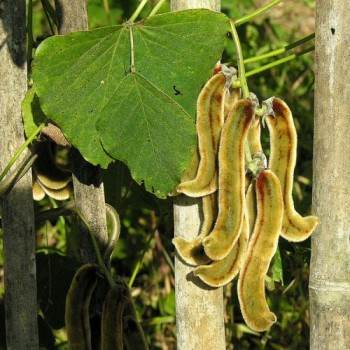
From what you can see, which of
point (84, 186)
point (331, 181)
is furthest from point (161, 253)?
point (331, 181)

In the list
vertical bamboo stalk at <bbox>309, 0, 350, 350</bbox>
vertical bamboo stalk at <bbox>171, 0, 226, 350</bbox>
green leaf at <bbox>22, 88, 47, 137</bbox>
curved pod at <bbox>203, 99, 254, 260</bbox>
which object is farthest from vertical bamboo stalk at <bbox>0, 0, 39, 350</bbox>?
vertical bamboo stalk at <bbox>309, 0, 350, 350</bbox>

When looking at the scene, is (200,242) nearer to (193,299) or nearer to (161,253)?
(193,299)

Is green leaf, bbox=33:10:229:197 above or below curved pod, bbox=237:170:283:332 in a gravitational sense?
above

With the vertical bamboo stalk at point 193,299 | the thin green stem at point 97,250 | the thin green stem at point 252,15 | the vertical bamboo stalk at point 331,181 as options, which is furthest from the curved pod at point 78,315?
the thin green stem at point 252,15

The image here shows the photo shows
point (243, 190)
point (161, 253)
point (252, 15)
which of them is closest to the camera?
point (243, 190)

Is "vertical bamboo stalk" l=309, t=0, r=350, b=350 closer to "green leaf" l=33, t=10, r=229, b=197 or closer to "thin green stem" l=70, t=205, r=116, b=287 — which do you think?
"green leaf" l=33, t=10, r=229, b=197

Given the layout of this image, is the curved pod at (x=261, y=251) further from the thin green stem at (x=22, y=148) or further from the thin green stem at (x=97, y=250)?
the thin green stem at (x=22, y=148)
